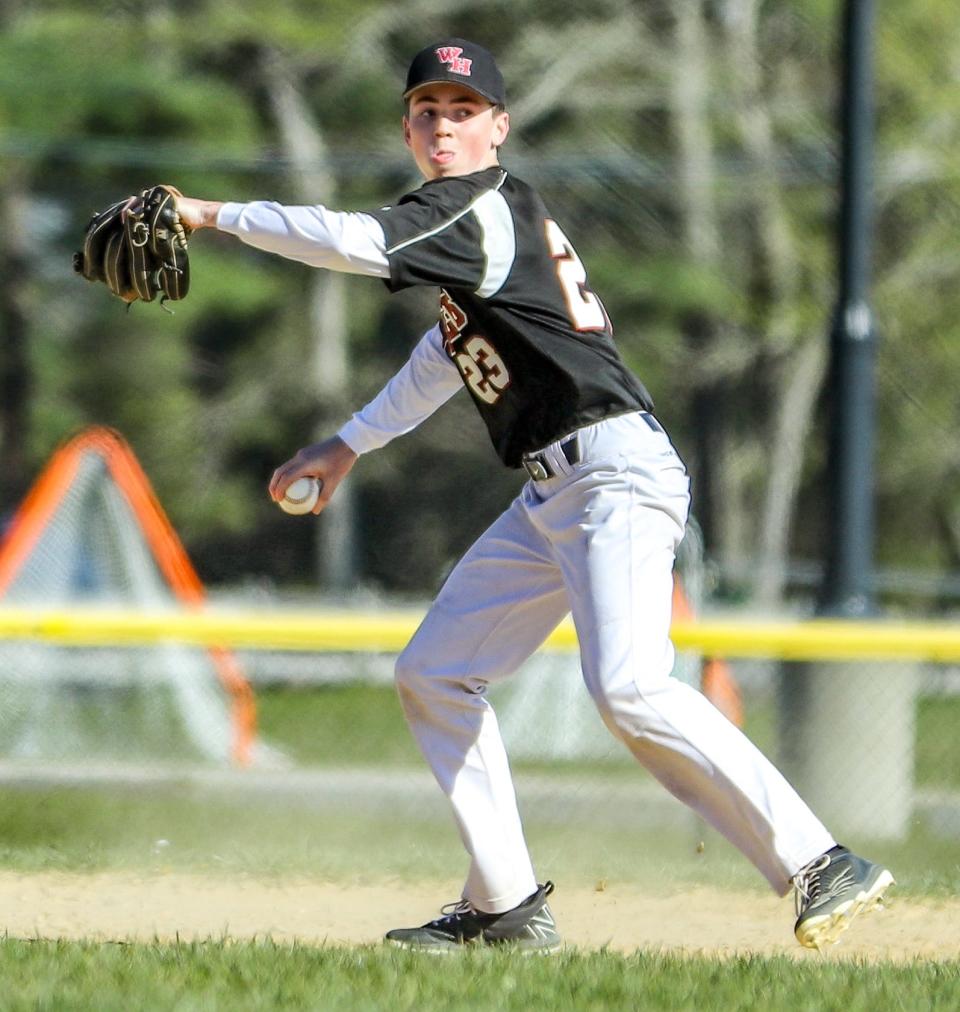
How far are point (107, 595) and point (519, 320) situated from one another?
7.45 meters

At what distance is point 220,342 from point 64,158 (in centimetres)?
472

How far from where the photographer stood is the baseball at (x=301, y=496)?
5141mm

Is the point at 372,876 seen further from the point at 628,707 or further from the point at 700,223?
the point at 700,223

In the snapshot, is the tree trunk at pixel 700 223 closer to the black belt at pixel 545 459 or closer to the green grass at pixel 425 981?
the black belt at pixel 545 459

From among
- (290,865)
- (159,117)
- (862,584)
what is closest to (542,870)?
(290,865)

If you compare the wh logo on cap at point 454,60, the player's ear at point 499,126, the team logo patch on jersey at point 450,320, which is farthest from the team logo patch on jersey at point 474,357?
the wh logo on cap at point 454,60

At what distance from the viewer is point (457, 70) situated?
4.70m

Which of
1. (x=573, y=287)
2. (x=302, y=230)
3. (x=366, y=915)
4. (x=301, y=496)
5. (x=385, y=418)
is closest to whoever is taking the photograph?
(x=302, y=230)

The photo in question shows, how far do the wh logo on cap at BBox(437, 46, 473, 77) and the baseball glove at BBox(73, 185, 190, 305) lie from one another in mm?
776

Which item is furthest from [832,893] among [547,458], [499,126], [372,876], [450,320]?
[372,876]

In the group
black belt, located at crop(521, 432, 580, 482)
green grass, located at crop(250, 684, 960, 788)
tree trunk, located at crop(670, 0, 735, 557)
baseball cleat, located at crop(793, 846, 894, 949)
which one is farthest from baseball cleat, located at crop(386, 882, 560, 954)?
tree trunk, located at crop(670, 0, 735, 557)

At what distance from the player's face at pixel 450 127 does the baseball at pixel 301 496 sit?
906 millimetres

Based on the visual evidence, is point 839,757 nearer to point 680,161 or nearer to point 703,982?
point 703,982

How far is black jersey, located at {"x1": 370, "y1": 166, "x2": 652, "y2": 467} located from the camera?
4.53m
